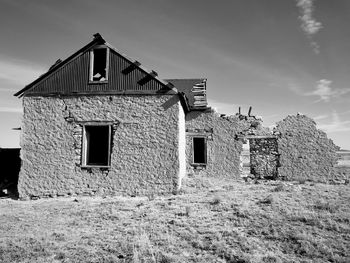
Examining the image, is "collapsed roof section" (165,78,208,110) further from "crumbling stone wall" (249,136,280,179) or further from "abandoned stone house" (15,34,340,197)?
"abandoned stone house" (15,34,340,197)

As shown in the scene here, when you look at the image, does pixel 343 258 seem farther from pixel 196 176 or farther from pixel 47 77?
pixel 47 77

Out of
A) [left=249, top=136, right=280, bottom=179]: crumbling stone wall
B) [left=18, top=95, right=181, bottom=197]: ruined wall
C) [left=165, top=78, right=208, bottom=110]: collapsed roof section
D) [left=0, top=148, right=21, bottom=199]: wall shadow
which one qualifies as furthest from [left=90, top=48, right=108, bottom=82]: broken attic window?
[left=249, top=136, right=280, bottom=179]: crumbling stone wall

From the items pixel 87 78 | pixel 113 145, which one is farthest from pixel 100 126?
pixel 87 78

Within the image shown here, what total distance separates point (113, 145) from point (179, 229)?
483cm

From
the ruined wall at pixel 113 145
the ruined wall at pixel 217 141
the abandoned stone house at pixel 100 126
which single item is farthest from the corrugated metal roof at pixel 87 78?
the ruined wall at pixel 217 141

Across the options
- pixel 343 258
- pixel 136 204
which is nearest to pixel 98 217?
pixel 136 204

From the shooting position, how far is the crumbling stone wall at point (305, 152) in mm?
13094

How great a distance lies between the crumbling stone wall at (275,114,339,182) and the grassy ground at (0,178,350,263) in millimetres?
3616

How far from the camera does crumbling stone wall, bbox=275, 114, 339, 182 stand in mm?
13094

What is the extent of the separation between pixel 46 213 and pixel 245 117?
10482mm

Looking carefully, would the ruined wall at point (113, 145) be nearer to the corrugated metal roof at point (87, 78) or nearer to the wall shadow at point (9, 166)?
the corrugated metal roof at point (87, 78)

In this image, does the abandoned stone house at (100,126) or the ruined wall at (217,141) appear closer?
the abandoned stone house at (100,126)

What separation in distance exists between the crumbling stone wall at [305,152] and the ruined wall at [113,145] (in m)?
6.56

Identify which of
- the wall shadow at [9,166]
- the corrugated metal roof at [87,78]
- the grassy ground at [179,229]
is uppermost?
the corrugated metal roof at [87,78]
